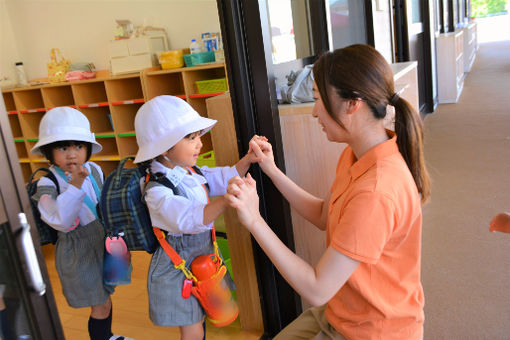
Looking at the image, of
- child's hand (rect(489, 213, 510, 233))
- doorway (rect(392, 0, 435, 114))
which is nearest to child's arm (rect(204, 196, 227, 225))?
child's hand (rect(489, 213, 510, 233))

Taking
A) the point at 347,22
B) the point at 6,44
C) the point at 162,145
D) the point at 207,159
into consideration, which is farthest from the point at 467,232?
the point at 6,44

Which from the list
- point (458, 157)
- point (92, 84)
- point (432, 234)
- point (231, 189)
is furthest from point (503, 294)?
point (458, 157)

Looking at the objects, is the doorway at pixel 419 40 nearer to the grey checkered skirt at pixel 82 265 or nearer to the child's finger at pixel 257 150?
the child's finger at pixel 257 150

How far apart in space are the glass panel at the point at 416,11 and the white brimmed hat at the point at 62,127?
627cm

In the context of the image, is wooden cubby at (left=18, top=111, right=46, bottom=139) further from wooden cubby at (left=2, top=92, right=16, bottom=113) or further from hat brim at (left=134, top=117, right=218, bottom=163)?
hat brim at (left=134, top=117, right=218, bottom=163)

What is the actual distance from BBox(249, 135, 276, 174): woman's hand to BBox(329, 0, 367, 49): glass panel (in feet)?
6.89

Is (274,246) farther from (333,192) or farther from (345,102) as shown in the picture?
(345,102)

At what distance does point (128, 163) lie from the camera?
1477 mm

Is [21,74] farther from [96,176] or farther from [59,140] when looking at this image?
[96,176]

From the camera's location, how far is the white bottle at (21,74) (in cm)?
116

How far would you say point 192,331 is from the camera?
1.59 metres

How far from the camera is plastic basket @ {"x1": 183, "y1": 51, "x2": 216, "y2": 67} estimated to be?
1.96 metres

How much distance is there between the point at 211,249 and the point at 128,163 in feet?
1.39

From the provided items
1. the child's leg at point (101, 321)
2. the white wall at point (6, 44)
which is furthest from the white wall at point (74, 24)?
the child's leg at point (101, 321)
